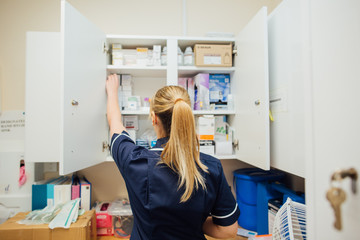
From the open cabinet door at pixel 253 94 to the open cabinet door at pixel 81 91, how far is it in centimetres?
103

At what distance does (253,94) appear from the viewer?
121 centimetres

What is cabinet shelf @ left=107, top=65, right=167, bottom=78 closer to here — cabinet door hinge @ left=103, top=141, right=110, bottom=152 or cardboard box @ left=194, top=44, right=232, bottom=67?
cardboard box @ left=194, top=44, right=232, bottom=67

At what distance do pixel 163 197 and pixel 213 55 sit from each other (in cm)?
116

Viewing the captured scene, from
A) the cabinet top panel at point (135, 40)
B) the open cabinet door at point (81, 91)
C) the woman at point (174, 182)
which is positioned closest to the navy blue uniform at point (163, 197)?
the woman at point (174, 182)

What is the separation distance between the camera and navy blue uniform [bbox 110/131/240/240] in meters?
0.71

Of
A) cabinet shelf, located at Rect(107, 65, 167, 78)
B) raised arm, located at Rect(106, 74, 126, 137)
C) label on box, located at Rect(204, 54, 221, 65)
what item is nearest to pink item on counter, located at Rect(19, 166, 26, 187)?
raised arm, located at Rect(106, 74, 126, 137)

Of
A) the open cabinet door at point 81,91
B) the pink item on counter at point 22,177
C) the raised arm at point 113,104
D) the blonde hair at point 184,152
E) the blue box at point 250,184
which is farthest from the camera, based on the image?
the pink item on counter at point 22,177

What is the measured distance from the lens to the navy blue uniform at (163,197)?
0.71 m

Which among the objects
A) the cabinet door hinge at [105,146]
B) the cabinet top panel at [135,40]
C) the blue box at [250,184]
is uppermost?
the cabinet top panel at [135,40]

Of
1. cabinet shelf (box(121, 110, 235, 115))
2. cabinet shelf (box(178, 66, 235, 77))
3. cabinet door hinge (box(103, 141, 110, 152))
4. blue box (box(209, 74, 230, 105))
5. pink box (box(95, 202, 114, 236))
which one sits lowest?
pink box (box(95, 202, 114, 236))

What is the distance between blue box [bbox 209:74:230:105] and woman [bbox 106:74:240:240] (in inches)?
31.6

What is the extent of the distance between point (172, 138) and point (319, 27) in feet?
1.87

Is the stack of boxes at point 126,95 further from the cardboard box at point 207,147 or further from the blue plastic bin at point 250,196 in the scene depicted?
the blue plastic bin at point 250,196

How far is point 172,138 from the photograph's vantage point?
0.73 m
